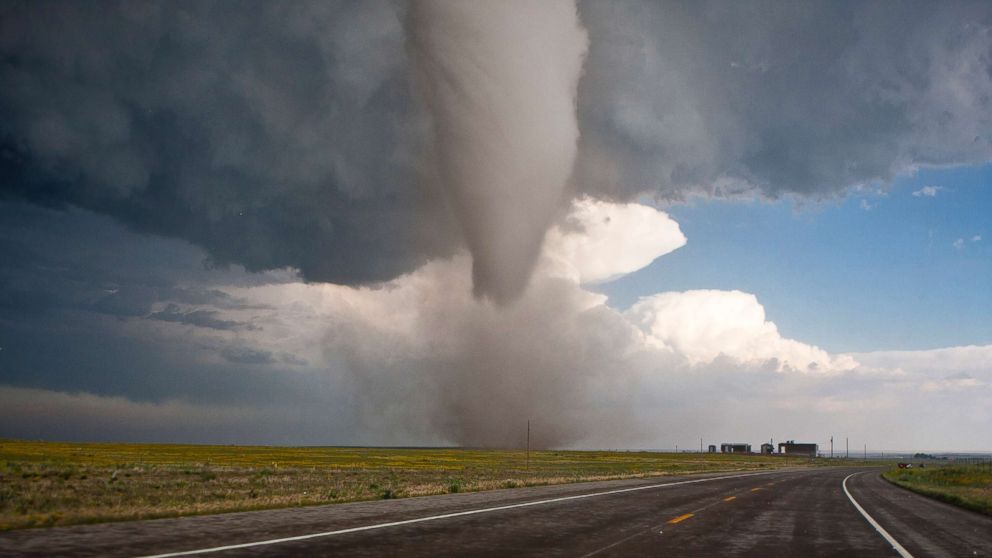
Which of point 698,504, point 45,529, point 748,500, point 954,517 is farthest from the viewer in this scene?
point 748,500

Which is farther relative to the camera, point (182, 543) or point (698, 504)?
point (698, 504)

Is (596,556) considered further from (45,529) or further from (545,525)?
(45,529)

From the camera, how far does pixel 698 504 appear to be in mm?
24484

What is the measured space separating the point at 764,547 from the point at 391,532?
6.90 metres

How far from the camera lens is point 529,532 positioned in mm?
14703

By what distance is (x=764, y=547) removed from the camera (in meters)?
13.5

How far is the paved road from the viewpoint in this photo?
11617 mm

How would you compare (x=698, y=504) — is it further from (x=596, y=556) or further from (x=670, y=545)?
(x=596, y=556)

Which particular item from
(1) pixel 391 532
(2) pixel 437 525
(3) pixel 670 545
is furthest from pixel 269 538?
(3) pixel 670 545

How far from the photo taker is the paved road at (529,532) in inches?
457

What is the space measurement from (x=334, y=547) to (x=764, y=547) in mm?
7723

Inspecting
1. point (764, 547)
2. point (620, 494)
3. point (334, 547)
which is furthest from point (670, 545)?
point (620, 494)

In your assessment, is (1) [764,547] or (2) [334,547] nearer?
(2) [334,547]

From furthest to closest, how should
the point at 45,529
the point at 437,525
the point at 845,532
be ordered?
the point at 845,532, the point at 437,525, the point at 45,529
